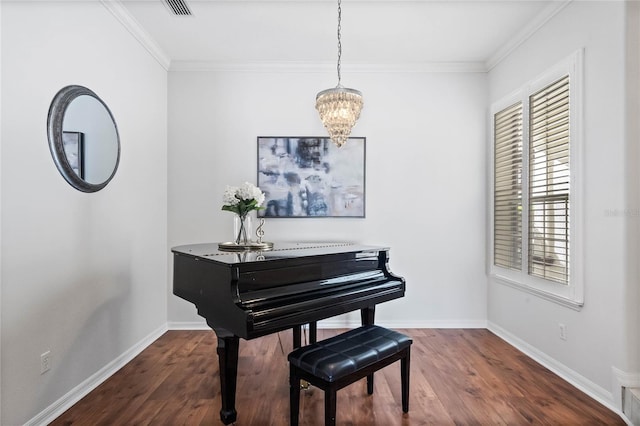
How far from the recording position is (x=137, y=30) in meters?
2.94

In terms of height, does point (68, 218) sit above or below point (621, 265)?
above

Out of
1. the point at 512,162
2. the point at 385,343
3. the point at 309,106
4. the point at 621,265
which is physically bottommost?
the point at 385,343

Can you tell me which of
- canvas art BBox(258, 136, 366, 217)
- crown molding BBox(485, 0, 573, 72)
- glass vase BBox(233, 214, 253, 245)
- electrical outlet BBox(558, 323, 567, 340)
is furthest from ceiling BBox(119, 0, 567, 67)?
electrical outlet BBox(558, 323, 567, 340)

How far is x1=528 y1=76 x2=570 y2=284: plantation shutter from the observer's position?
8.34 feet

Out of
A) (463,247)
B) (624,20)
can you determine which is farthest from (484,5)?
(463,247)

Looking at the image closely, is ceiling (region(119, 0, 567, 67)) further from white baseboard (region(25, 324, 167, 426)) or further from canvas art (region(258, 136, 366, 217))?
white baseboard (region(25, 324, 167, 426))

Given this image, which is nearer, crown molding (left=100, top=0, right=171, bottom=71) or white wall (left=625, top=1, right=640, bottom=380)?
white wall (left=625, top=1, right=640, bottom=380)

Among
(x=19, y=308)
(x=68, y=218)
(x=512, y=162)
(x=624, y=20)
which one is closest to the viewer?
(x=19, y=308)

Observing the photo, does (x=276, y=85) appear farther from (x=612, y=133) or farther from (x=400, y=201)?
(x=612, y=133)

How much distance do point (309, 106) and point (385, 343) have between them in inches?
105

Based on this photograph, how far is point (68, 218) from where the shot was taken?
86.2 inches

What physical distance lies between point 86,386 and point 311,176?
263cm

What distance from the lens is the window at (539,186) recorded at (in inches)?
96.7

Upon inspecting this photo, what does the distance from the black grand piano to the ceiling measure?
198cm
